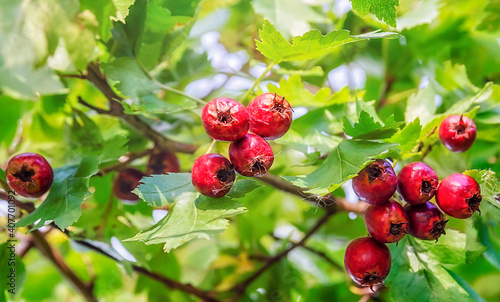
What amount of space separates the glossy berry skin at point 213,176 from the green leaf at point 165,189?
0.13ft

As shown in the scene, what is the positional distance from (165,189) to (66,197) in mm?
194

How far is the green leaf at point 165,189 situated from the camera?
0.77 meters

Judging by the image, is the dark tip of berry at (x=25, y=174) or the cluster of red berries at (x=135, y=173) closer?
the dark tip of berry at (x=25, y=174)

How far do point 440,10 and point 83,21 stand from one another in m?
0.92

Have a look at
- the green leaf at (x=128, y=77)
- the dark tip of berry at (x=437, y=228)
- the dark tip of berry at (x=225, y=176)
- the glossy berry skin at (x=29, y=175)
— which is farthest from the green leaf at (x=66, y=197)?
the dark tip of berry at (x=437, y=228)

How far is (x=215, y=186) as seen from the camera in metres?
0.74

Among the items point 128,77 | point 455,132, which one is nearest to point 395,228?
point 455,132

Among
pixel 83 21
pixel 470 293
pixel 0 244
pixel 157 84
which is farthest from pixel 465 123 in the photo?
pixel 0 244

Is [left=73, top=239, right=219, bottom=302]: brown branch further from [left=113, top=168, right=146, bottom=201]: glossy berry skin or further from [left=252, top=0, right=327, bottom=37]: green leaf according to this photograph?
[left=252, top=0, right=327, bottom=37]: green leaf

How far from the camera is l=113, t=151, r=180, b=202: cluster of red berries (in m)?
1.12

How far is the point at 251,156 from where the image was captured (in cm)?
73

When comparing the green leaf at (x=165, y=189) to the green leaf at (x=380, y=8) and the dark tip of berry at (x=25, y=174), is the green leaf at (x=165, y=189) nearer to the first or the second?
the dark tip of berry at (x=25, y=174)

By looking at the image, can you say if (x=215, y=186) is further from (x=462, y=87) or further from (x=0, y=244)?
(x=462, y=87)

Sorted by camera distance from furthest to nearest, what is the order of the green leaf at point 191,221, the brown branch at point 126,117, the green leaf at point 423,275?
the brown branch at point 126,117 → the green leaf at point 423,275 → the green leaf at point 191,221
